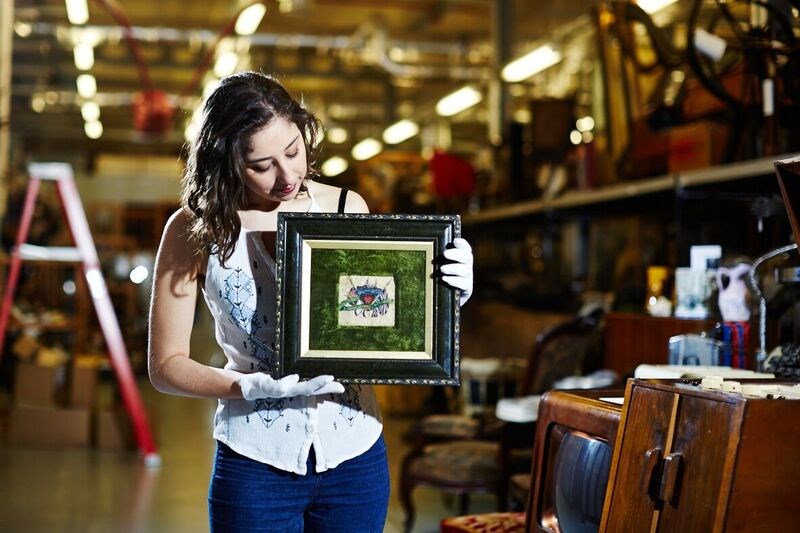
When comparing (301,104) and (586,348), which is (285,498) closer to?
(301,104)

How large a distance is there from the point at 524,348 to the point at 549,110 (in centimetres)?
158

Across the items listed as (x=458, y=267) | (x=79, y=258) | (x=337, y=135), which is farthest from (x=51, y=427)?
(x=337, y=135)

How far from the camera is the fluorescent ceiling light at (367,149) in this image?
16719 millimetres

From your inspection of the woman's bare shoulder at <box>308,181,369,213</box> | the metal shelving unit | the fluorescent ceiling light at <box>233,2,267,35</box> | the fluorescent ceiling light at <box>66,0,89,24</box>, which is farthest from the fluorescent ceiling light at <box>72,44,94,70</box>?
the woman's bare shoulder at <box>308,181,369,213</box>

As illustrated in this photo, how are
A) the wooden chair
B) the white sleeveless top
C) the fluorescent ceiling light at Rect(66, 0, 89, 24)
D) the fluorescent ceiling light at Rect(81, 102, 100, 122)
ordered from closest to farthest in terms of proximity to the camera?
1. the white sleeveless top
2. the wooden chair
3. the fluorescent ceiling light at Rect(66, 0, 89, 24)
4. the fluorescent ceiling light at Rect(81, 102, 100, 122)

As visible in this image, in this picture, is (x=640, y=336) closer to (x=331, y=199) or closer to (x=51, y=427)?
(x=331, y=199)

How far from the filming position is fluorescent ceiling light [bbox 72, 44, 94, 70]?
13.9m

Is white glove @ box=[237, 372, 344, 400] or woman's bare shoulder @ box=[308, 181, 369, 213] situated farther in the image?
woman's bare shoulder @ box=[308, 181, 369, 213]

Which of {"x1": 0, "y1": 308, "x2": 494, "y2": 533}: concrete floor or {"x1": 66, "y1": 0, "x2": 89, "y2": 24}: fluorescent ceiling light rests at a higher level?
{"x1": 66, "y1": 0, "x2": 89, "y2": 24}: fluorescent ceiling light

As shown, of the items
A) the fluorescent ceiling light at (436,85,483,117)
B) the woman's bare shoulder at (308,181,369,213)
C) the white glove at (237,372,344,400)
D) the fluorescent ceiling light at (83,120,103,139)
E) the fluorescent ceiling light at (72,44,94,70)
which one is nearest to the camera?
the white glove at (237,372,344,400)

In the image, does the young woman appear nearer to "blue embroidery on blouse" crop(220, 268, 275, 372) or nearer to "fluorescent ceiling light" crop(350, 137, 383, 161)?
"blue embroidery on blouse" crop(220, 268, 275, 372)

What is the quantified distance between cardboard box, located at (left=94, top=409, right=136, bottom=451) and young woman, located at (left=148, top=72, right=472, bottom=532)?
19.4 ft

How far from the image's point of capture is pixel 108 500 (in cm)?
584

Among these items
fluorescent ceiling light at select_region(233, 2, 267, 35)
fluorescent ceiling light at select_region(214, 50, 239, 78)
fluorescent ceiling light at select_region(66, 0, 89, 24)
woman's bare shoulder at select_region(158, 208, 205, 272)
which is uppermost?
fluorescent ceiling light at select_region(66, 0, 89, 24)
